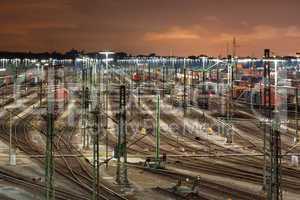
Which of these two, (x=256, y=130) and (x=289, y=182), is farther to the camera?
(x=256, y=130)

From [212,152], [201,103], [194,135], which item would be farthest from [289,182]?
[201,103]

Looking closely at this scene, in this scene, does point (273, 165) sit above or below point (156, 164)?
above

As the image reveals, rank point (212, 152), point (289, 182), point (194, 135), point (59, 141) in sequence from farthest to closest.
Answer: point (194, 135) → point (59, 141) → point (212, 152) → point (289, 182)

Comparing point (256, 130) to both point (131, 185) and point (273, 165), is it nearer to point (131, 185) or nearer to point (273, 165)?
point (131, 185)

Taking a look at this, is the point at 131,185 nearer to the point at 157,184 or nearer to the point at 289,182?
the point at 157,184

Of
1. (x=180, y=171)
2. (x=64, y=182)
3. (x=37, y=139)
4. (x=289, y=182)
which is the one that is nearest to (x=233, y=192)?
(x=289, y=182)

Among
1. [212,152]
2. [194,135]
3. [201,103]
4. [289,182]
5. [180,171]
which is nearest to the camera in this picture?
[289,182]

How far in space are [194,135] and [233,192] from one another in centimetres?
2004

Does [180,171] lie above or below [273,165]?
below

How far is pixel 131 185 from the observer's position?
2875 cm

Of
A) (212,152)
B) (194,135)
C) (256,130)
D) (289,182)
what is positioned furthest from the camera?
(256,130)

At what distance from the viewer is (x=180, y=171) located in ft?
106

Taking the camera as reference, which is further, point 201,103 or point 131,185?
point 201,103

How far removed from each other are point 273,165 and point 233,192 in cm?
1179
